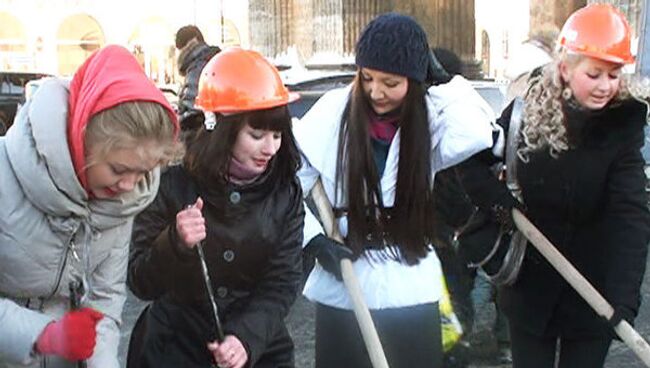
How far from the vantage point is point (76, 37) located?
43.2 m

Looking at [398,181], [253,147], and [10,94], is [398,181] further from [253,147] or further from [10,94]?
[10,94]

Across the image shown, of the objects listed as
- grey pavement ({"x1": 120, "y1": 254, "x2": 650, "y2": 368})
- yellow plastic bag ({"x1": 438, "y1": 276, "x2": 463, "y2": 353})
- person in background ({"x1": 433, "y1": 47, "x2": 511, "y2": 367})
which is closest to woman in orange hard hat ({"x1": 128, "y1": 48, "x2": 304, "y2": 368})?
person in background ({"x1": 433, "y1": 47, "x2": 511, "y2": 367})

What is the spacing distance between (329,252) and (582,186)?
0.90m

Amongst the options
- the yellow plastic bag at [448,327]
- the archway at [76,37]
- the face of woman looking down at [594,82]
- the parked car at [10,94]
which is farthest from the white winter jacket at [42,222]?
the archway at [76,37]

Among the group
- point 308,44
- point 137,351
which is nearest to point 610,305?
point 137,351

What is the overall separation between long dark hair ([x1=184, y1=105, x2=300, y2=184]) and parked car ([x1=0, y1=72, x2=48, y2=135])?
14676 millimetres

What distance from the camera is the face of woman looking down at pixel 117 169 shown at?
2232 mm

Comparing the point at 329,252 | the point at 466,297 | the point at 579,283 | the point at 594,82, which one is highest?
the point at 594,82

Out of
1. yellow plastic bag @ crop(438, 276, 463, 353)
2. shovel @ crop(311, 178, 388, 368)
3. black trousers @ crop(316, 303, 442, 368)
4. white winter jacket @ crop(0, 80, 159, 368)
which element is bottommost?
yellow plastic bag @ crop(438, 276, 463, 353)

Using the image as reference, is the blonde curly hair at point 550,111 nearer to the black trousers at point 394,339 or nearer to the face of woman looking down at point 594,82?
the face of woman looking down at point 594,82

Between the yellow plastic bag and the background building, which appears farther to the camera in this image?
the background building

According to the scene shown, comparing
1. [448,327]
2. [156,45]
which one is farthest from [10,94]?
[156,45]

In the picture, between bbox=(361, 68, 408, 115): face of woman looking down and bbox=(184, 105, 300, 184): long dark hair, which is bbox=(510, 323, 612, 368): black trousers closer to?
bbox=(361, 68, 408, 115): face of woman looking down

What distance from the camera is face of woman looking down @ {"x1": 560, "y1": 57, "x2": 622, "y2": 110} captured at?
3088mm
